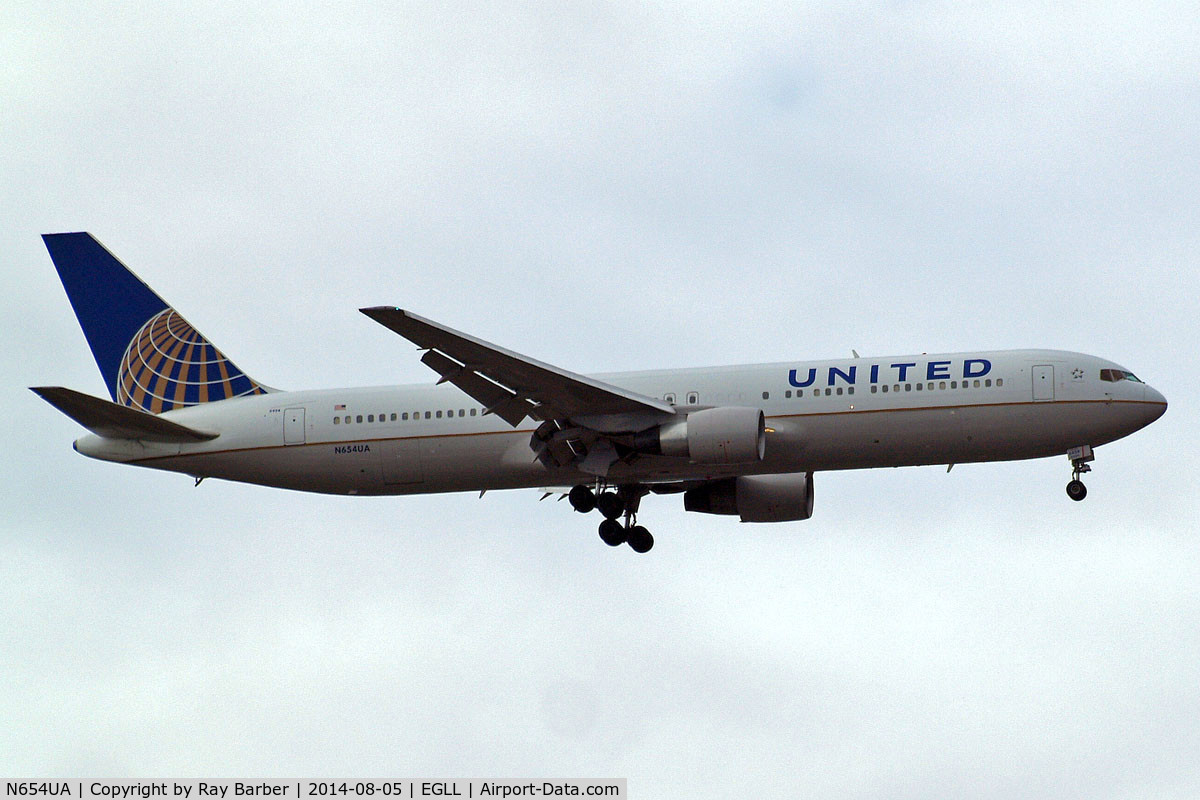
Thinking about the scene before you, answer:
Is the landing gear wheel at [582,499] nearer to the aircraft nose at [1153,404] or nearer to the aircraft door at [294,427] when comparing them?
the aircraft door at [294,427]

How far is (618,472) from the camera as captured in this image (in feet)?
123

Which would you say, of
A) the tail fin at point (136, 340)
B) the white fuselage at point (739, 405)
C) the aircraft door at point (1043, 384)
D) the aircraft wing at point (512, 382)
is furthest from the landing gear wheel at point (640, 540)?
the aircraft door at point (1043, 384)

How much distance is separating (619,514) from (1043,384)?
11.3 metres

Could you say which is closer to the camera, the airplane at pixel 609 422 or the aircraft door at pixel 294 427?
the airplane at pixel 609 422

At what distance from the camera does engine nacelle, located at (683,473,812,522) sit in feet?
135

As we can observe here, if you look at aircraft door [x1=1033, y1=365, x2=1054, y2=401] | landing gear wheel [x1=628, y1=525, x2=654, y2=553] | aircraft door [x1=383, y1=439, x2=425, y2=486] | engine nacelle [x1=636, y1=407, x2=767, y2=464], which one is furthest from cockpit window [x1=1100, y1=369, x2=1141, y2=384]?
aircraft door [x1=383, y1=439, x2=425, y2=486]

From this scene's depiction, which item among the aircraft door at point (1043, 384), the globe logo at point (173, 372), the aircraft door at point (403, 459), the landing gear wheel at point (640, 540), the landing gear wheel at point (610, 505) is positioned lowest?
the landing gear wheel at point (640, 540)

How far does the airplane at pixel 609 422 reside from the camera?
35438 mm

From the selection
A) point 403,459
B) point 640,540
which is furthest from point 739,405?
point 403,459

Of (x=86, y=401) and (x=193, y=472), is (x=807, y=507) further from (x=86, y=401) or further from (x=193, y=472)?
(x=86, y=401)

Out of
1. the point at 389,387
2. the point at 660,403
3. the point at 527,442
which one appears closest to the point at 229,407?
the point at 389,387

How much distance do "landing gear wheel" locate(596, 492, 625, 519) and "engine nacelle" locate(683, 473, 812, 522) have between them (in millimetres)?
2164

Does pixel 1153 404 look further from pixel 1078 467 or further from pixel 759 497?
pixel 759 497

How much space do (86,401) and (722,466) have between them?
15.1 metres
